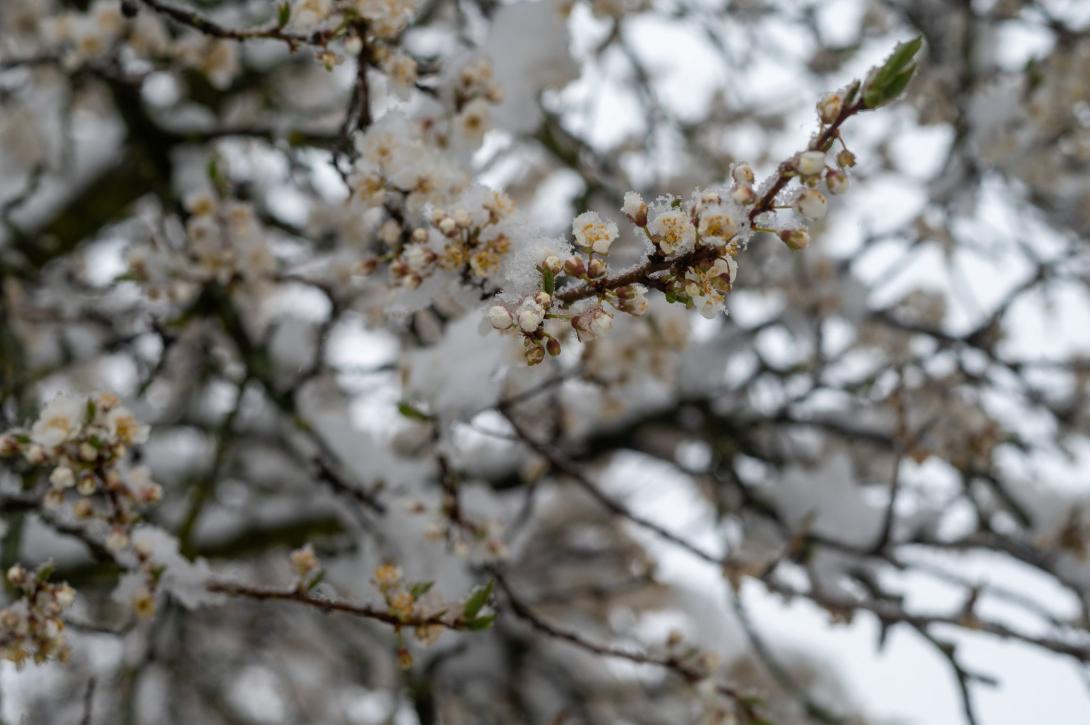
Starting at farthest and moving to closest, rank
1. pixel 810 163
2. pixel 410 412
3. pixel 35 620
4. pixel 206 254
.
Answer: pixel 206 254
pixel 410 412
pixel 35 620
pixel 810 163

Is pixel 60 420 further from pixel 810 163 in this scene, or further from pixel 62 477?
pixel 810 163

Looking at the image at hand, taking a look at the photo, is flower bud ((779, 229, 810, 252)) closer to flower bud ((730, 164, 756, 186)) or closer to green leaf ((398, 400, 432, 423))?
flower bud ((730, 164, 756, 186))

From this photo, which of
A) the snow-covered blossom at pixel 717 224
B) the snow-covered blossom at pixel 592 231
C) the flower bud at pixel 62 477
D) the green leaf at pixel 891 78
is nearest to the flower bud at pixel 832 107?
the green leaf at pixel 891 78

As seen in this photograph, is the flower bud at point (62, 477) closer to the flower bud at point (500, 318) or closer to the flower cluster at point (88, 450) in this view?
the flower cluster at point (88, 450)

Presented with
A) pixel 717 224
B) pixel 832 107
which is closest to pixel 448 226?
pixel 717 224

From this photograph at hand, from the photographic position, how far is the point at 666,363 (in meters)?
2.44

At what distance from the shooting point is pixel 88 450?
1.21 metres

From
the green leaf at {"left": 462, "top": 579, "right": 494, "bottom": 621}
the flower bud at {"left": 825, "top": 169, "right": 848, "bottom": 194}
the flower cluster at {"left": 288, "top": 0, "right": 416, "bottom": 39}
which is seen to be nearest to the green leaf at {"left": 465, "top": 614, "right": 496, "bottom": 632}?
the green leaf at {"left": 462, "top": 579, "right": 494, "bottom": 621}

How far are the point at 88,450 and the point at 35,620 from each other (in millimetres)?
252

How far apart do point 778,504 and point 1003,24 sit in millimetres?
1870

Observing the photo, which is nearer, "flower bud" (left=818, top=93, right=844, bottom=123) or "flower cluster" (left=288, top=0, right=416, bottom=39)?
"flower bud" (left=818, top=93, right=844, bottom=123)

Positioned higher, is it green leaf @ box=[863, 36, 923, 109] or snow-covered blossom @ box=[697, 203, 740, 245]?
green leaf @ box=[863, 36, 923, 109]

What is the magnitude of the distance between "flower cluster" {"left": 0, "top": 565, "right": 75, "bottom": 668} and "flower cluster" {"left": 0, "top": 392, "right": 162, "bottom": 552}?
4.0 inches

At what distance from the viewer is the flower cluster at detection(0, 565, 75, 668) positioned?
1.21m
